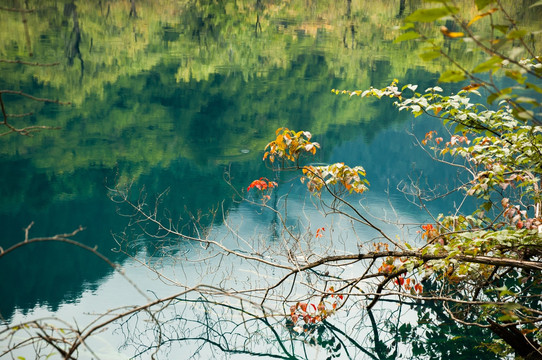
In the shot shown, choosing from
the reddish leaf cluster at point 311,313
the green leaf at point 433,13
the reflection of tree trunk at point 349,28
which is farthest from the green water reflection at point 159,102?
the reddish leaf cluster at point 311,313

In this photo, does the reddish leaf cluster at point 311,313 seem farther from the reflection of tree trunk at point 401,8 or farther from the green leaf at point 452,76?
the reflection of tree trunk at point 401,8

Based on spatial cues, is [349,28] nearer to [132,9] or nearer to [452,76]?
[132,9]

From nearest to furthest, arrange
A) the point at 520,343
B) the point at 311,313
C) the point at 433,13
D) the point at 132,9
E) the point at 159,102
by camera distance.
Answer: the point at 433,13, the point at 520,343, the point at 311,313, the point at 159,102, the point at 132,9

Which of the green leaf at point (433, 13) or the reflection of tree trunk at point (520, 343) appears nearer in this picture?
the green leaf at point (433, 13)

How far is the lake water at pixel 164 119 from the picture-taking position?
607cm

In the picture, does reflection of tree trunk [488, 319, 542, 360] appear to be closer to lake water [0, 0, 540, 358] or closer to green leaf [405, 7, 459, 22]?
lake water [0, 0, 540, 358]

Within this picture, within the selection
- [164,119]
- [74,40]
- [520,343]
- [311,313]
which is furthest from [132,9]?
[520,343]

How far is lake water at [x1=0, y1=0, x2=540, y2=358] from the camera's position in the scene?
607 cm

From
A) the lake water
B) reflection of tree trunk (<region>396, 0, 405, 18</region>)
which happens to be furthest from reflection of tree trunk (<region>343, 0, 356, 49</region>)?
reflection of tree trunk (<region>396, 0, 405, 18</region>)

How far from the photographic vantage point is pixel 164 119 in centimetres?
1266

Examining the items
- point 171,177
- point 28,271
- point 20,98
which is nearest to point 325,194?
point 171,177

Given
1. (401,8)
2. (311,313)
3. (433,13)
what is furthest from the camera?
(401,8)

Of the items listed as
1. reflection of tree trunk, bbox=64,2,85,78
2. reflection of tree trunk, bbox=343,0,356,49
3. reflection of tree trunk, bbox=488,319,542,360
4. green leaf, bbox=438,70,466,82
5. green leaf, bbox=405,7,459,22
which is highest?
green leaf, bbox=405,7,459,22

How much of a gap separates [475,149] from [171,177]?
249 inches
